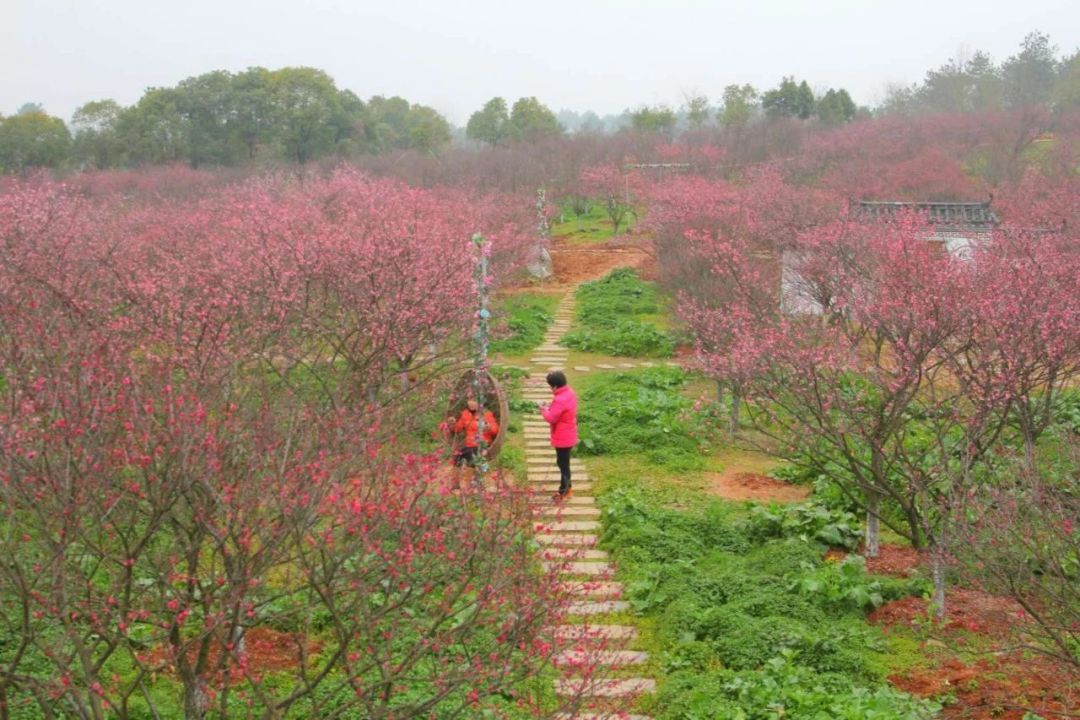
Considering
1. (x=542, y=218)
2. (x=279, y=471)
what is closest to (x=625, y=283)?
(x=542, y=218)

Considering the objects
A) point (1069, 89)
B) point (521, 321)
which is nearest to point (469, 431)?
point (521, 321)

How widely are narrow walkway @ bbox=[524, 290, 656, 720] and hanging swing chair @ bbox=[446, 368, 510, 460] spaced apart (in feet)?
2.29

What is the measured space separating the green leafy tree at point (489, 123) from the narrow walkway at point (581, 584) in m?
48.8

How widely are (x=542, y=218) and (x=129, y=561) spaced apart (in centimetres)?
3003

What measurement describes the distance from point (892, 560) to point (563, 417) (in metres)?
3.98

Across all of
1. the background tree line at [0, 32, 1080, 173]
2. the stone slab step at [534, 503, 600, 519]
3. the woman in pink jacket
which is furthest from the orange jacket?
the background tree line at [0, 32, 1080, 173]

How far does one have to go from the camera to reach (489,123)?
6569 centimetres

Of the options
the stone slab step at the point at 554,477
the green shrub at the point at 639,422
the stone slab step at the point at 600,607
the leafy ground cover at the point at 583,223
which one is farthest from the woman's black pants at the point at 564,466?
the leafy ground cover at the point at 583,223

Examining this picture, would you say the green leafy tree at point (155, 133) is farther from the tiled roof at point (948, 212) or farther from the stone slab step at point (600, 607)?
the stone slab step at point (600, 607)

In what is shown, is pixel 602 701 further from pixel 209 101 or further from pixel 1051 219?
pixel 209 101

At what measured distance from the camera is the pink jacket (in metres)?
12.0

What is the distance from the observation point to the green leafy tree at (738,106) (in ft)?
195

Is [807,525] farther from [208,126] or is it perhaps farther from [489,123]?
[489,123]

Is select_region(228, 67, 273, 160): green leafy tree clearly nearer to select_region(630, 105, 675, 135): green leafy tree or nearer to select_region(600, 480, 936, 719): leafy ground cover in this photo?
select_region(630, 105, 675, 135): green leafy tree
